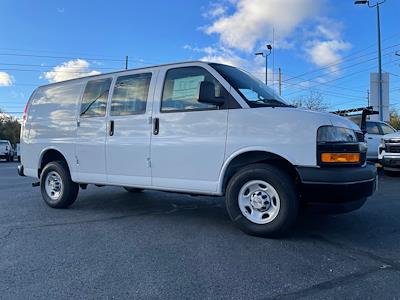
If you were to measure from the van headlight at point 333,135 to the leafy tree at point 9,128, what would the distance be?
218ft

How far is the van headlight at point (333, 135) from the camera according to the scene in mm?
4418

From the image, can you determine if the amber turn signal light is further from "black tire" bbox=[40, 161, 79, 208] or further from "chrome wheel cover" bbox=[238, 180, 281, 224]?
"black tire" bbox=[40, 161, 79, 208]

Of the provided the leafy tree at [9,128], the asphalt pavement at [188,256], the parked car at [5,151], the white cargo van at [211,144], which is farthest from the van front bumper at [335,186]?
the leafy tree at [9,128]

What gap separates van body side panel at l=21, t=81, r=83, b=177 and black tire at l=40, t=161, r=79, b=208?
20 centimetres

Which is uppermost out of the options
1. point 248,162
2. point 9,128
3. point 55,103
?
point 9,128

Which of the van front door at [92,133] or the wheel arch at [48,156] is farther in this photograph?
the wheel arch at [48,156]

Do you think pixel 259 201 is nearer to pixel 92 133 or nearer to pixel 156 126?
pixel 156 126

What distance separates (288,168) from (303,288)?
1793 mm

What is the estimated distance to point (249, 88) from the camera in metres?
5.26

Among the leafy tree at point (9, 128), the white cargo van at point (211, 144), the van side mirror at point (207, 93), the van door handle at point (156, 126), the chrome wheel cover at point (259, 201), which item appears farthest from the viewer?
the leafy tree at point (9, 128)

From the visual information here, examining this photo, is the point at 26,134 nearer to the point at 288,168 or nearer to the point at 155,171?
the point at 155,171

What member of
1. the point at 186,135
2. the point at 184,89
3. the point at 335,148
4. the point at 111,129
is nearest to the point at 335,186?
the point at 335,148

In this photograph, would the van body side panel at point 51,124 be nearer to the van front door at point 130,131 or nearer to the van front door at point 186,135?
the van front door at point 130,131

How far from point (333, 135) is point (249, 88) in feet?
4.33
